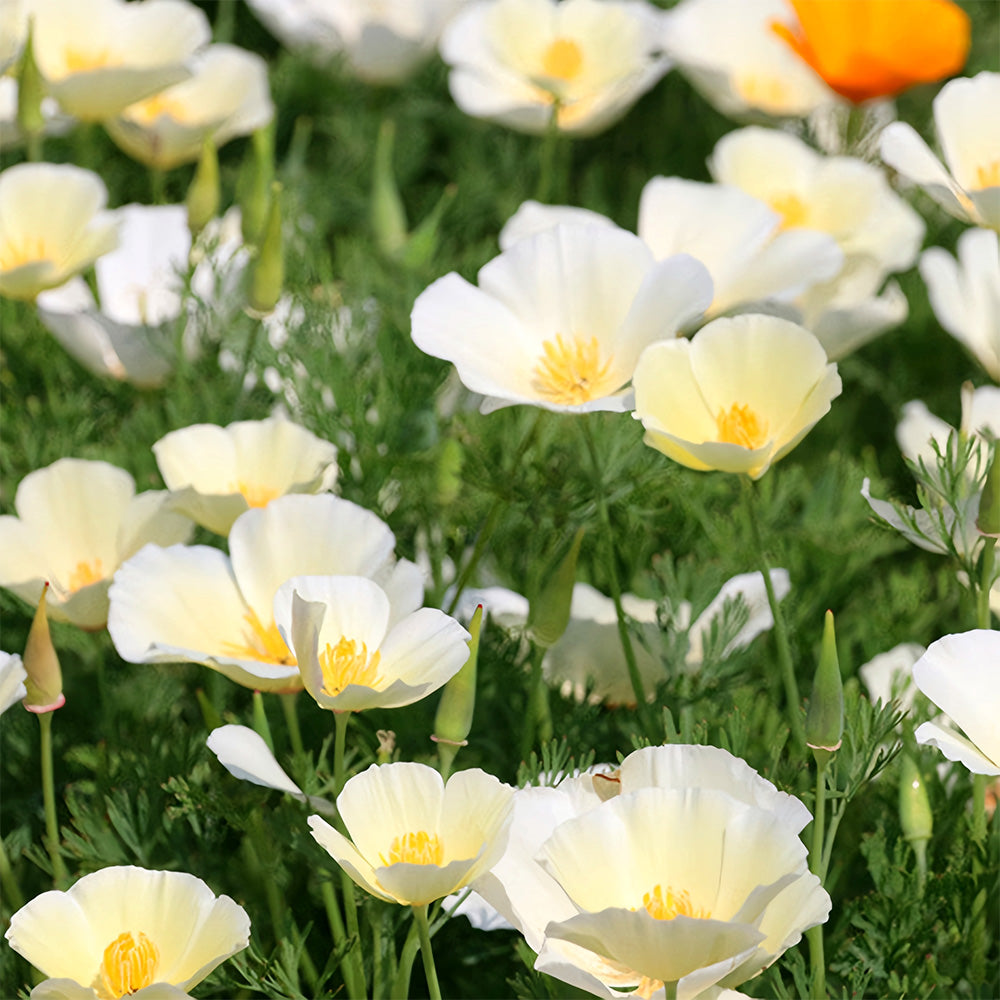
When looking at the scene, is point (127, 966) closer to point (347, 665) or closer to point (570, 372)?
point (347, 665)

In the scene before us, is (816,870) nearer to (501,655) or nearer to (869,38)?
(501,655)

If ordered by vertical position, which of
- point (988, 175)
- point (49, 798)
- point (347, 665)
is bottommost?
point (49, 798)

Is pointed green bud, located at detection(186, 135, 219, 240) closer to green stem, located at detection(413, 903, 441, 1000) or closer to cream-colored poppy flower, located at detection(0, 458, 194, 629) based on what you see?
cream-colored poppy flower, located at detection(0, 458, 194, 629)

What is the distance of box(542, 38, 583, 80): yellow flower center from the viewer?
133cm

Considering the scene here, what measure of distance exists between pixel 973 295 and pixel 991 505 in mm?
459

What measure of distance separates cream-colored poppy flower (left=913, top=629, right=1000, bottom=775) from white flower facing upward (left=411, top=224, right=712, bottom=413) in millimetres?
241

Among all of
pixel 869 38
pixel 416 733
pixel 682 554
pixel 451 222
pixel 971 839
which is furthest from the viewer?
pixel 451 222

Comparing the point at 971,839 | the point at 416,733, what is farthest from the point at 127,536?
the point at 971,839

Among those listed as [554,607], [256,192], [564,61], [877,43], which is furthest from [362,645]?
[877,43]

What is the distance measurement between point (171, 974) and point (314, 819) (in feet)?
0.36

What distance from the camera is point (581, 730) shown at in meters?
0.90

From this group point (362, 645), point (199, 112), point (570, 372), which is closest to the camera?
point (362, 645)

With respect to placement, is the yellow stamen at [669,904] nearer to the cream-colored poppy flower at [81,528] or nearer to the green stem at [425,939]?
the green stem at [425,939]

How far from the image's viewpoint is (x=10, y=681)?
70 cm
